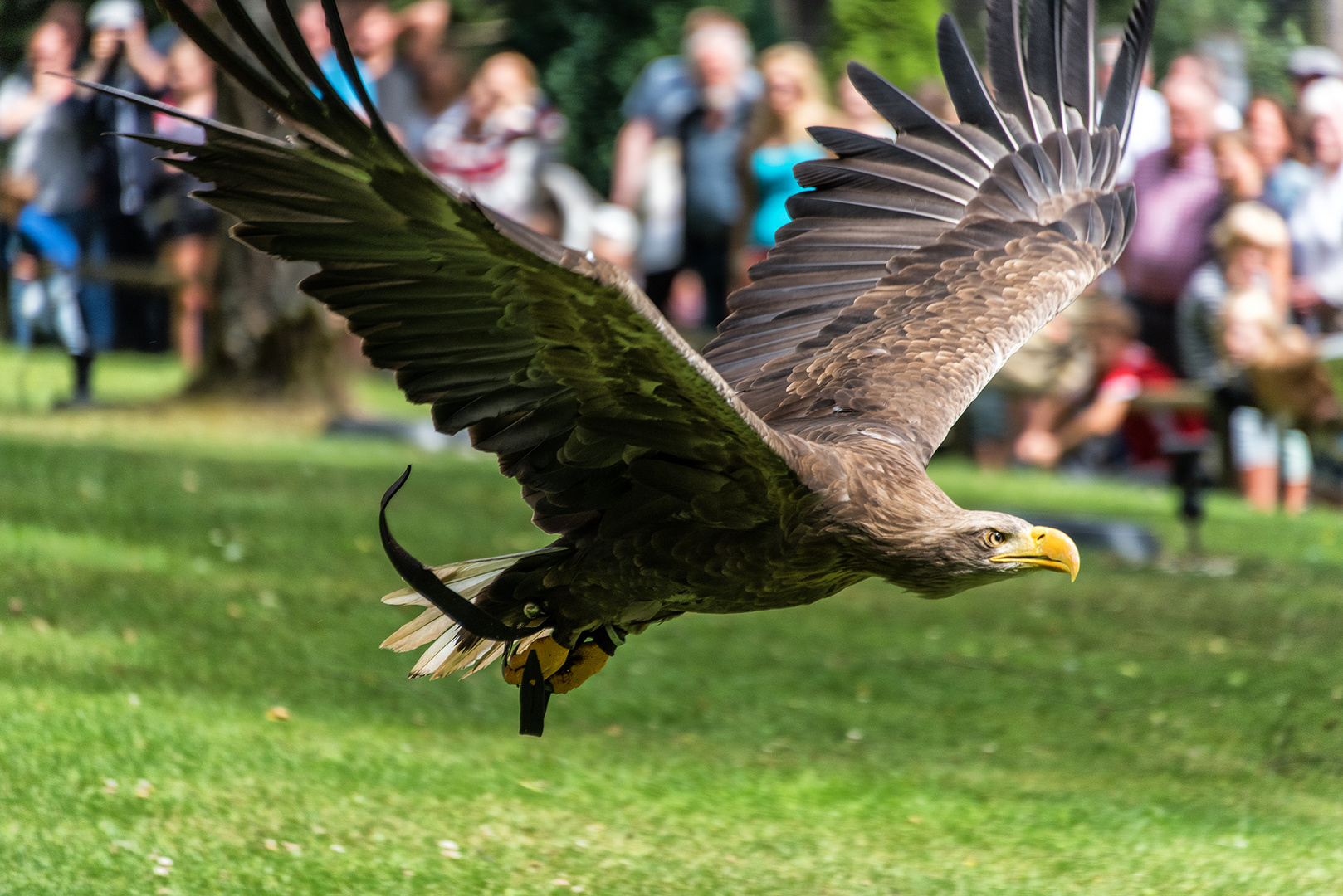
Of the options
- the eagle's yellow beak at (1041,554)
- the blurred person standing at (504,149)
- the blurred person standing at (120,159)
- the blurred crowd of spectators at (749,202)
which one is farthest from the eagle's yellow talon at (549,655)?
the blurred person standing at (504,149)

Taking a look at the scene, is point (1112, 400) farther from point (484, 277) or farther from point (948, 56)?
point (484, 277)

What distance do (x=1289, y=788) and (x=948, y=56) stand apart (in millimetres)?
3060

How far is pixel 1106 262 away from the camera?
634 cm

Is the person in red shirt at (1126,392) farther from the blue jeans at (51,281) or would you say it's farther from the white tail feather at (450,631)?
the blue jeans at (51,281)

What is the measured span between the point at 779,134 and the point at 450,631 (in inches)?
270

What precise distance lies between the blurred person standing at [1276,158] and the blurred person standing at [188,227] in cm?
747

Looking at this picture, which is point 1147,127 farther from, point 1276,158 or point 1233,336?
point 1233,336

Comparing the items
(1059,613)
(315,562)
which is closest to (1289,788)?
(1059,613)

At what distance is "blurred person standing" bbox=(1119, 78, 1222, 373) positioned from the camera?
37.4ft

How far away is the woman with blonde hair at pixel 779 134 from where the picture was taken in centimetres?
1126

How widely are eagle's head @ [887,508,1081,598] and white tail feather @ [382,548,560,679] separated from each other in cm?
113

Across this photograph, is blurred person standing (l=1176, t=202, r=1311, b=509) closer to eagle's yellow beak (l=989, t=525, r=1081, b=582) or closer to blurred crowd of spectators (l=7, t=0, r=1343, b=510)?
blurred crowd of spectators (l=7, t=0, r=1343, b=510)

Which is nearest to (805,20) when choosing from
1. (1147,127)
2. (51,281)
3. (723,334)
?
(1147,127)

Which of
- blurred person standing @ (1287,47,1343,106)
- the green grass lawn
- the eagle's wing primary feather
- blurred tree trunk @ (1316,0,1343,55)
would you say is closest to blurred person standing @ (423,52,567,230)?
the green grass lawn
